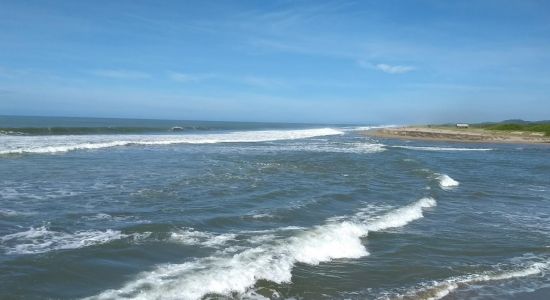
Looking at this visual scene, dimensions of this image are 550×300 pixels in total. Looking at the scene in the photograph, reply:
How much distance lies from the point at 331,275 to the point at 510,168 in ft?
81.7

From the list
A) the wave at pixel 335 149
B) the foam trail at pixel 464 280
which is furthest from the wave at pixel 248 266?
the wave at pixel 335 149

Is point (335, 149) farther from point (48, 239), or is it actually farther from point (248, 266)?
point (248, 266)

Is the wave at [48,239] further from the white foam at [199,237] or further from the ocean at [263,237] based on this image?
the white foam at [199,237]

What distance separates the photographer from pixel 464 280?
9.40 meters

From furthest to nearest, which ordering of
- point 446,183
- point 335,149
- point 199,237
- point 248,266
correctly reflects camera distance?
1. point 335,149
2. point 446,183
3. point 199,237
4. point 248,266

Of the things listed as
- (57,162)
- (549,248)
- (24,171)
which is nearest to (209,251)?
(549,248)

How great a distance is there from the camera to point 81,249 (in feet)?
32.5

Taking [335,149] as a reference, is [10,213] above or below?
below

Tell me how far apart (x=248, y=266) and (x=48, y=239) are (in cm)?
432

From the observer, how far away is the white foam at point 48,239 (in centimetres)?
987

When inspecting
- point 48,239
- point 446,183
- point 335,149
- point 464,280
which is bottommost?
point 464,280

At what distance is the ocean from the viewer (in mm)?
8523

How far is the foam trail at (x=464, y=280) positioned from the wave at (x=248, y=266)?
203cm

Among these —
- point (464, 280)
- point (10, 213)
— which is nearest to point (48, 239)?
point (10, 213)
